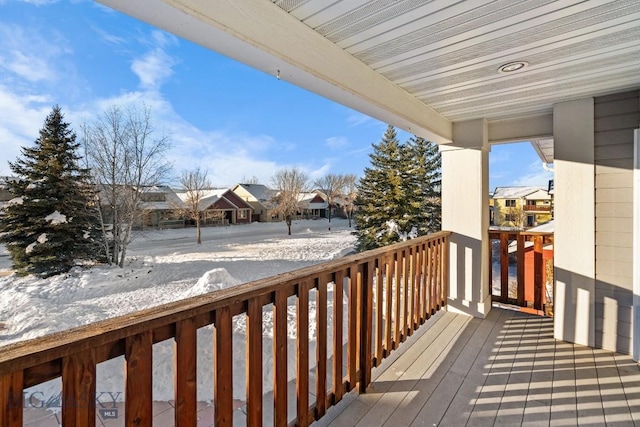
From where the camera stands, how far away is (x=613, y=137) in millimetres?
2525

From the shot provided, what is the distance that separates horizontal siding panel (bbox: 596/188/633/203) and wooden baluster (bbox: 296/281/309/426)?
8.77 ft

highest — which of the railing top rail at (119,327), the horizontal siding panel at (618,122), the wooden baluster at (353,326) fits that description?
the horizontal siding panel at (618,122)

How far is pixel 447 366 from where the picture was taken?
2262 mm

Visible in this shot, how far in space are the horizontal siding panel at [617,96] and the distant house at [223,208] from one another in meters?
21.1

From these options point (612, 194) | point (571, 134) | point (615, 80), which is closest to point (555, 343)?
point (612, 194)

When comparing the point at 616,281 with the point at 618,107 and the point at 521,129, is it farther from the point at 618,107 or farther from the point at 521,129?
the point at 521,129

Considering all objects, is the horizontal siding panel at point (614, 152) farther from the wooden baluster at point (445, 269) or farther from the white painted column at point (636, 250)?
the wooden baluster at point (445, 269)

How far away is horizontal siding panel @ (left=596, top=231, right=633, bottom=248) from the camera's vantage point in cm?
247

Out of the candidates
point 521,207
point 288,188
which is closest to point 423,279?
point 288,188

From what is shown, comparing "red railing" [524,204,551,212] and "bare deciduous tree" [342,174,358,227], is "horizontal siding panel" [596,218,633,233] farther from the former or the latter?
"bare deciduous tree" [342,174,358,227]

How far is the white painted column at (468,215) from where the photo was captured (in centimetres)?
321

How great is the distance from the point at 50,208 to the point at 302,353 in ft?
41.9

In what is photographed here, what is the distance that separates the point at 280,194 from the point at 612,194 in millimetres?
23530

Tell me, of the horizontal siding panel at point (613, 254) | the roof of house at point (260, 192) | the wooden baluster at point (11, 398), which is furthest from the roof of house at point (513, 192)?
the wooden baluster at point (11, 398)
